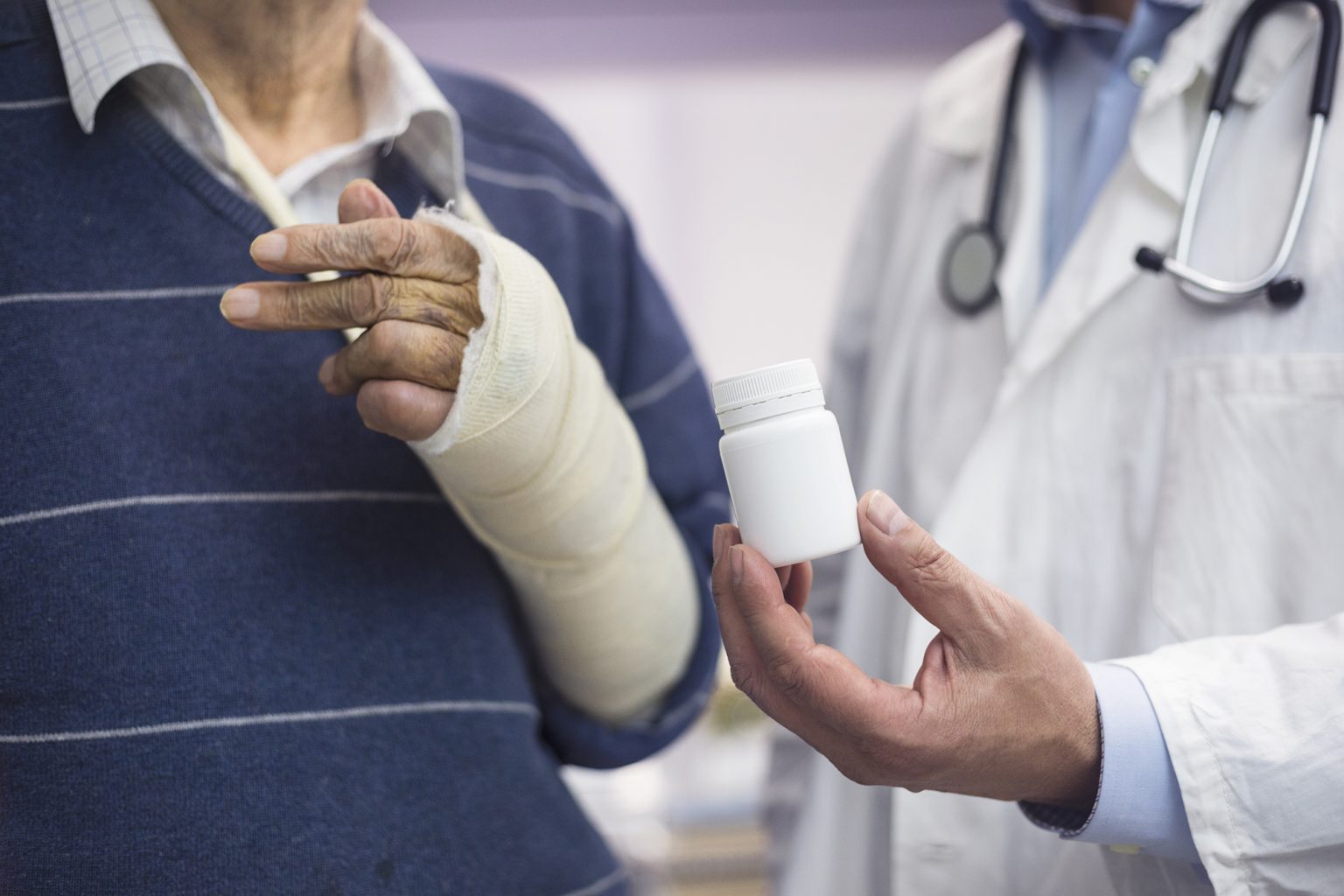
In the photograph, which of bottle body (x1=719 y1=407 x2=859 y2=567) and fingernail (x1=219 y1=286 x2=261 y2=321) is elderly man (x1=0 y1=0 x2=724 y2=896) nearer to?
fingernail (x1=219 y1=286 x2=261 y2=321)

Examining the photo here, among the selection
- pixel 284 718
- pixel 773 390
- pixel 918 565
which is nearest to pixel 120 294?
pixel 284 718

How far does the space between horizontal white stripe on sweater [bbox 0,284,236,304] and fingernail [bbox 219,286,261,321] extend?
0.15m

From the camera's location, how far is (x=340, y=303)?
69cm

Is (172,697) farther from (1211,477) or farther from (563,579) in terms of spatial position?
(1211,477)

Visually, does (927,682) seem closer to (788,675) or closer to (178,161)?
(788,675)

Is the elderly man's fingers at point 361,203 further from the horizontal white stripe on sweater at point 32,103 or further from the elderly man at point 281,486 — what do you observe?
the horizontal white stripe on sweater at point 32,103

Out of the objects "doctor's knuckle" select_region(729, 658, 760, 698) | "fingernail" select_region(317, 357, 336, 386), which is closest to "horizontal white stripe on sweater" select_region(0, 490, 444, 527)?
"fingernail" select_region(317, 357, 336, 386)

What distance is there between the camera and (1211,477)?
844mm

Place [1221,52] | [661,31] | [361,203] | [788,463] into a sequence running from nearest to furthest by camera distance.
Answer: [788,463] → [361,203] → [1221,52] → [661,31]

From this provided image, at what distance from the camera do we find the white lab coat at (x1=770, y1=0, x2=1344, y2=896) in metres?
0.69

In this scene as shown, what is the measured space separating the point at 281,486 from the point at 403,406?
0.59ft

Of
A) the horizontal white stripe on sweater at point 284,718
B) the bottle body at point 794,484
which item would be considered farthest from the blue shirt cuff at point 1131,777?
the horizontal white stripe on sweater at point 284,718

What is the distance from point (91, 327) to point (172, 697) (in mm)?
274

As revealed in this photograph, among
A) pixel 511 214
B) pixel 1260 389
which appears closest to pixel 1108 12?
pixel 1260 389
